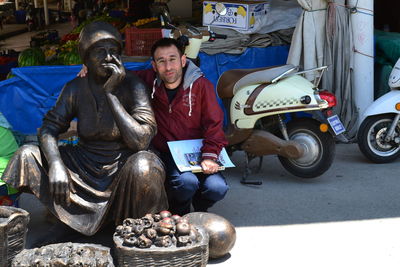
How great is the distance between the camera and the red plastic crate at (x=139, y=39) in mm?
6781

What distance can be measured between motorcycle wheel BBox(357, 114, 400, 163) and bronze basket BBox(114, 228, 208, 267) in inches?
119

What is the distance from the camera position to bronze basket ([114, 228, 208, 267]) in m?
3.70

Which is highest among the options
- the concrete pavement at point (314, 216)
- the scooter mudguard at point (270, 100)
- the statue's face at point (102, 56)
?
the statue's face at point (102, 56)

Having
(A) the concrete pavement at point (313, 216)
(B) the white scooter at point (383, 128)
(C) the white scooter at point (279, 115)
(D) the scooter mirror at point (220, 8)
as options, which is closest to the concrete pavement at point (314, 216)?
(A) the concrete pavement at point (313, 216)

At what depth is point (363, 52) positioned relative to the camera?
22.7 feet

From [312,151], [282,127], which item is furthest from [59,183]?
[312,151]

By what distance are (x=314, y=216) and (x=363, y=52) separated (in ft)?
7.82

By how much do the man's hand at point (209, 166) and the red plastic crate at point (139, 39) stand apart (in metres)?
2.40

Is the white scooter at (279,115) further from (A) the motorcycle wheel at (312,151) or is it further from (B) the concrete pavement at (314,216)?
(B) the concrete pavement at (314,216)

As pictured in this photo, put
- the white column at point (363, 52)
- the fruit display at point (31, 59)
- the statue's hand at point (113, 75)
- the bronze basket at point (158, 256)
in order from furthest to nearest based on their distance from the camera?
the fruit display at point (31, 59) → the white column at point (363, 52) → the statue's hand at point (113, 75) → the bronze basket at point (158, 256)

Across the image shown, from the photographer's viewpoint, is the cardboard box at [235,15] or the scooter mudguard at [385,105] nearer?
the scooter mudguard at [385,105]

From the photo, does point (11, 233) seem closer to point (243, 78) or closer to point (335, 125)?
point (243, 78)

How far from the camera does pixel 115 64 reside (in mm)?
4477

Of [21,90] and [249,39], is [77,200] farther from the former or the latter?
[249,39]
